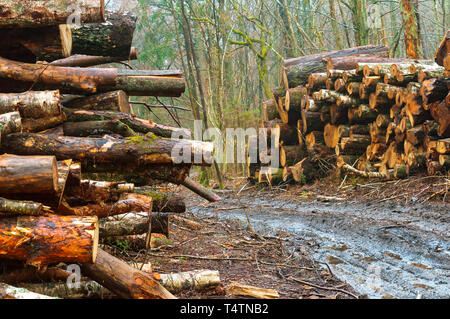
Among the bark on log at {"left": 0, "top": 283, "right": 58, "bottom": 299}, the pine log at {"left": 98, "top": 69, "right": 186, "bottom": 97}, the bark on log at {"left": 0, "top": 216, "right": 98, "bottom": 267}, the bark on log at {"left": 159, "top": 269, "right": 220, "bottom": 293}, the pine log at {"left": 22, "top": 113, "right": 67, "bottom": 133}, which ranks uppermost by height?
the pine log at {"left": 98, "top": 69, "right": 186, "bottom": 97}

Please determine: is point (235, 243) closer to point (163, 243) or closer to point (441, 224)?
point (163, 243)

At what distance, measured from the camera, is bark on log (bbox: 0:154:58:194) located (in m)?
2.85

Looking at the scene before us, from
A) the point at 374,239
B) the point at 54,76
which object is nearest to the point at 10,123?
the point at 54,76

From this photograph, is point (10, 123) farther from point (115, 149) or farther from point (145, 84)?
point (145, 84)

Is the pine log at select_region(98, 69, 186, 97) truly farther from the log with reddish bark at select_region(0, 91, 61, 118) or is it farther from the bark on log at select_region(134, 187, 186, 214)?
the bark on log at select_region(134, 187, 186, 214)

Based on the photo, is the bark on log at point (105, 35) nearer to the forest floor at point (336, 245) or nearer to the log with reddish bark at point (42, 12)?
the log with reddish bark at point (42, 12)

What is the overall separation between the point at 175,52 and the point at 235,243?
589 inches

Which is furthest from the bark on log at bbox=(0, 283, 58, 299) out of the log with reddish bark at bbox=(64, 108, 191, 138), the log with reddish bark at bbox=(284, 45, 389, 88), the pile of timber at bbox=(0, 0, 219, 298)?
the log with reddish bark at bbox=(284, 45, 389, 88)

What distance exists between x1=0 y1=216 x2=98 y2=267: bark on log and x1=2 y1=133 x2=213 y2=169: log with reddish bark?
108cm

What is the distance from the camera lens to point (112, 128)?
4.36 m

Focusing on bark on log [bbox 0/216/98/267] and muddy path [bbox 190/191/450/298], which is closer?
bark on log [bbox 0/216/98/267]

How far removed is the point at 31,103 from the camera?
386 cm

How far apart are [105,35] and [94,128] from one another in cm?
104

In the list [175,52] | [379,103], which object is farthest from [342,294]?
[175,52]
